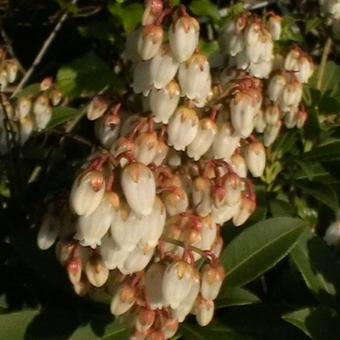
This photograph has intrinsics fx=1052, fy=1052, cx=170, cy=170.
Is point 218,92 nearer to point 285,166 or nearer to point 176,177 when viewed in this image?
point 176,177

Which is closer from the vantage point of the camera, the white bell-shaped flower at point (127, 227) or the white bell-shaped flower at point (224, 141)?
the white bell-shaped flower at point (127, 227)

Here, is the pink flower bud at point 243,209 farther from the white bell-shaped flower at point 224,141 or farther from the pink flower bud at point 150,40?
the pink flower bud at point 150,40

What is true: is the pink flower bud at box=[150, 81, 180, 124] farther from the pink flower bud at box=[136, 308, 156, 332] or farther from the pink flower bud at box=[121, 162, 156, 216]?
the pink flower bud at box=[136, 308, 156, 332]

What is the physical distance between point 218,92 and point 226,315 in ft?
1.72

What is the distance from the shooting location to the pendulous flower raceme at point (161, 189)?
1.80m

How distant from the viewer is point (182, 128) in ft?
6.32

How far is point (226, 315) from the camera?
234 cm

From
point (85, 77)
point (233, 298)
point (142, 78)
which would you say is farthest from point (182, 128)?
point (85, 77)

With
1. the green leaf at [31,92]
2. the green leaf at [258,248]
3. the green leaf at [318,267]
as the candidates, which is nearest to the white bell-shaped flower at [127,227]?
the green leaf at [258,248]

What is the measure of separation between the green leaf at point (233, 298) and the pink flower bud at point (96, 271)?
419 millimetres

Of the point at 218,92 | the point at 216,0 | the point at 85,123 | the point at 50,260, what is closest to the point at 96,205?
the point at 218,92

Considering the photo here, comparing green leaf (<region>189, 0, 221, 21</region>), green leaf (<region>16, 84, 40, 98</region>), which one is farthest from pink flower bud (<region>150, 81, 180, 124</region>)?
green leaf (<region>189, 0, 221, 21</region>)

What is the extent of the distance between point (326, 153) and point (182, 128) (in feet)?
3.56

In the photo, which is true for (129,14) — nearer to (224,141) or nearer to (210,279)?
(224,141)
